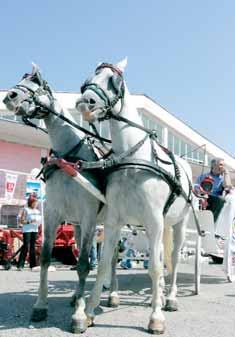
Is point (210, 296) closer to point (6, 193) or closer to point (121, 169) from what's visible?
point (121, 169)

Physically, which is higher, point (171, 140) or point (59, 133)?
point (171, 140)

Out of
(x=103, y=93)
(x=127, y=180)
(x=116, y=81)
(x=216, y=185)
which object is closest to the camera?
(x=103, y=93)

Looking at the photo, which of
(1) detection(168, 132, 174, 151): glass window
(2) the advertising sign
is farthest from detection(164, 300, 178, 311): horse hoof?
(1) detection(168, 132, 174, 151): glass window

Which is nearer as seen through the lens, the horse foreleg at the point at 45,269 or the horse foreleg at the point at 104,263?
the horse foreleg at the point at 104,263

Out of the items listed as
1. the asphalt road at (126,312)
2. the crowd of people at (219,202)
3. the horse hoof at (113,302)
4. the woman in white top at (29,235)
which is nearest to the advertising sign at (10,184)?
the woman in white top at (29,235)

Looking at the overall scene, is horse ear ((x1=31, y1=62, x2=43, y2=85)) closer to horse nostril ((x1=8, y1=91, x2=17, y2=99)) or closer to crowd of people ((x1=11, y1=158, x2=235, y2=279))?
horse nostril ((x1=8, y1=91, x2=17, y2=99))

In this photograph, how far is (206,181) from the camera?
8984 mm

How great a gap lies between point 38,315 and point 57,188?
4.63ft

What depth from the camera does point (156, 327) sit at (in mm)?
4910

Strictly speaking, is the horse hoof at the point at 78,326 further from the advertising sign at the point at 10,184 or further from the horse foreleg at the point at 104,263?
the advertising sign at the point at 10,184

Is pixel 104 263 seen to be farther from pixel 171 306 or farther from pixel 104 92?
pixel 104 92

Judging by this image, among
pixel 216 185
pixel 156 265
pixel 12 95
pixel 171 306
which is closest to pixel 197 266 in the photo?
pixel 171 306

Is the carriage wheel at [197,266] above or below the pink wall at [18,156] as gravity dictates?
below

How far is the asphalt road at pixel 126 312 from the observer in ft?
16.3
